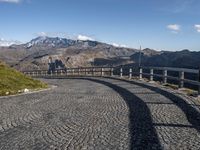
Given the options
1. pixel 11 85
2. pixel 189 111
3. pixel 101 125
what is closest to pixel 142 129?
pixel 101 125

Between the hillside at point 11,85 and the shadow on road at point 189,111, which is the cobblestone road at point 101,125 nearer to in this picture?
the shadow on road at point 189,111

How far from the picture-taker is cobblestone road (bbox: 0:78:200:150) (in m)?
7.56

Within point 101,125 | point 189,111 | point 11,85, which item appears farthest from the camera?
point 11,85

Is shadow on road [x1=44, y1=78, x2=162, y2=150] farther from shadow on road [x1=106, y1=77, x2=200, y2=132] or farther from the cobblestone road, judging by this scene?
shadow on road [x1=106, y1=77, x2=200, y2=132]

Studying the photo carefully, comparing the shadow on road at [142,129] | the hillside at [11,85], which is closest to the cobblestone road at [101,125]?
the shadow on road at [142,129]

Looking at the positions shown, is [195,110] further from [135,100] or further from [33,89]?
[33,89]

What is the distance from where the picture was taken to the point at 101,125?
31.2 ft

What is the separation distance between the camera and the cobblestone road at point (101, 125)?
7.56 meters

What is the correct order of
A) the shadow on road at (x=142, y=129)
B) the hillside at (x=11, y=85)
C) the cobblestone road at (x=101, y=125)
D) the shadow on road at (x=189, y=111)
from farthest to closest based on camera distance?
the hillside at (x=11, y=85), the shadow on road at (x=189, y=111), the cobblestone road at (x=101, y=125), the shadow on road at (x=142, y=129)

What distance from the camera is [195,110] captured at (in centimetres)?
1157

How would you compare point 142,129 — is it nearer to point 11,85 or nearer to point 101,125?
point 101,125

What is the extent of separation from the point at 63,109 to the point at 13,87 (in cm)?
909

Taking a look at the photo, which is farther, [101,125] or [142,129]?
[101,125]

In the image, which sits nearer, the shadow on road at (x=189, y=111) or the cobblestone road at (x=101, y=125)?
the cobblestone road at (x=101, y=125)
